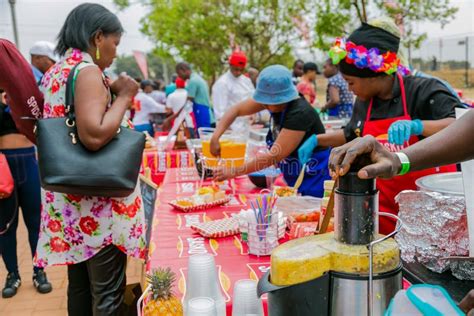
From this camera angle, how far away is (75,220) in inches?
67.6

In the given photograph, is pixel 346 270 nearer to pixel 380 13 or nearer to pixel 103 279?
pixel 103 279

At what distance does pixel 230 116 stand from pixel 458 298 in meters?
2.27

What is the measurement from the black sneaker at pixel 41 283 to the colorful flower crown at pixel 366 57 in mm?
2708

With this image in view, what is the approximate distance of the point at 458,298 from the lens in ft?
3.53

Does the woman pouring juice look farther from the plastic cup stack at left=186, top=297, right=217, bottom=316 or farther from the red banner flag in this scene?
the red banner flag

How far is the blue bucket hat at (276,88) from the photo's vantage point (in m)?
2.54

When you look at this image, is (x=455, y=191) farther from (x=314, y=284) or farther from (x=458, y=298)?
(x=314, y=284)

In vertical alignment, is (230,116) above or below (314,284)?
above

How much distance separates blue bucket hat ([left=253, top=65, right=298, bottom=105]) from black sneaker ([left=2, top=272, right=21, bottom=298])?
2.32 meters

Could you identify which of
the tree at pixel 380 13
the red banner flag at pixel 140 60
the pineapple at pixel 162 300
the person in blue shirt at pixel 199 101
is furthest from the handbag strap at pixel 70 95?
the red banner flag at pixel 140 60

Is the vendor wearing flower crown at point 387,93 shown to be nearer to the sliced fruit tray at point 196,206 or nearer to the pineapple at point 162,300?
the sliced fruit tray at point 196,206

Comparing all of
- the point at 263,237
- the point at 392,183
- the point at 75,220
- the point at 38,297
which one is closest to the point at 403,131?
the point at 392,183

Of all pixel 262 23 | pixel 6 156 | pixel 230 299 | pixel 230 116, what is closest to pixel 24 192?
pixel 6 156

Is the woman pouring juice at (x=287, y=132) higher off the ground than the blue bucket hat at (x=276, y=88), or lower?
lower
